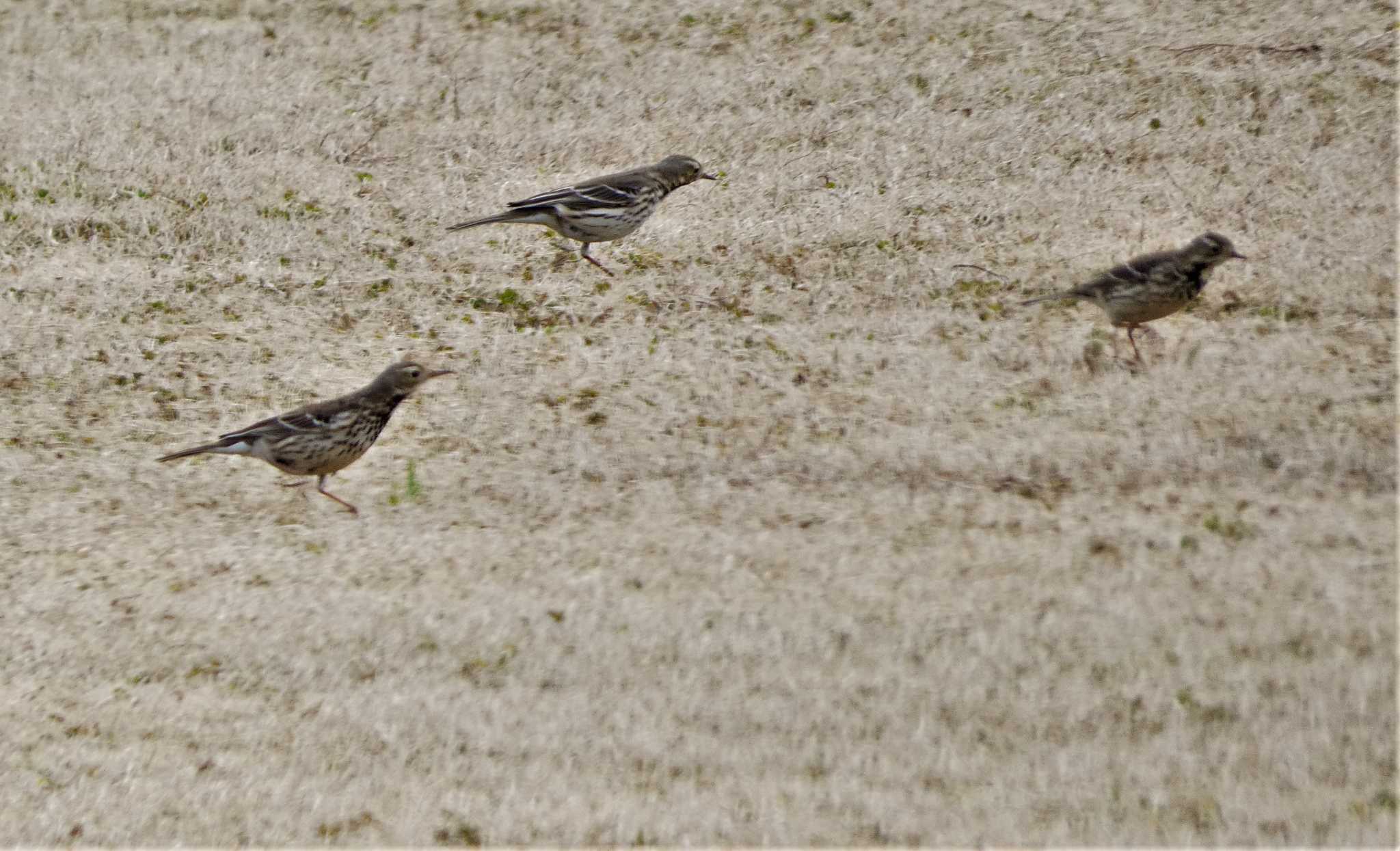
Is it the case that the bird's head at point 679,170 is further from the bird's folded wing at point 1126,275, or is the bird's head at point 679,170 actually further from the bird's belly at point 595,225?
the bird's folded wing at point 1126,275

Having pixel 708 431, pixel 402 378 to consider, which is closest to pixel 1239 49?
pixel 708 431

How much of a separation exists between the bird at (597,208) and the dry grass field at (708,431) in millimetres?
715

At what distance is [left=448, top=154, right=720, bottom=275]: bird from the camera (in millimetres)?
15406

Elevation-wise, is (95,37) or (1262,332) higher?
(95,37)

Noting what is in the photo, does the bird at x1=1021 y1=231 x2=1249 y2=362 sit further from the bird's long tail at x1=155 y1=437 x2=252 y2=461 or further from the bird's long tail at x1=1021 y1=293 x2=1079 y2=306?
the bird's long tail at x1=155 y1=437 x2=252 y2=461

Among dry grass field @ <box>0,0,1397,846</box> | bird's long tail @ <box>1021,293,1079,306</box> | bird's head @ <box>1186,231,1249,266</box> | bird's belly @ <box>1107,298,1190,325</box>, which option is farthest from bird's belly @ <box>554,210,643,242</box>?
bird's head @ <box>1186,231,1249,266</box>

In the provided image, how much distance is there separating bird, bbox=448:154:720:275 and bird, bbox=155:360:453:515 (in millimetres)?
3538

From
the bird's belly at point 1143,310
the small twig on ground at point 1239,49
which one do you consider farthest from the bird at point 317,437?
the small twig on ground at point 1239,49

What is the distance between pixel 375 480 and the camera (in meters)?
12.6

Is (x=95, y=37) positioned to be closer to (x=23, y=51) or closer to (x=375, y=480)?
(x=23, y=51)

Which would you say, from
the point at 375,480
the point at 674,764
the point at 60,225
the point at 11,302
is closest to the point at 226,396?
the point at 375,480

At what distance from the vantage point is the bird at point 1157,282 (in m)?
13.5

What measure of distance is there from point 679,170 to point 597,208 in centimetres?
141

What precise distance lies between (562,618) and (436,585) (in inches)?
41.3
